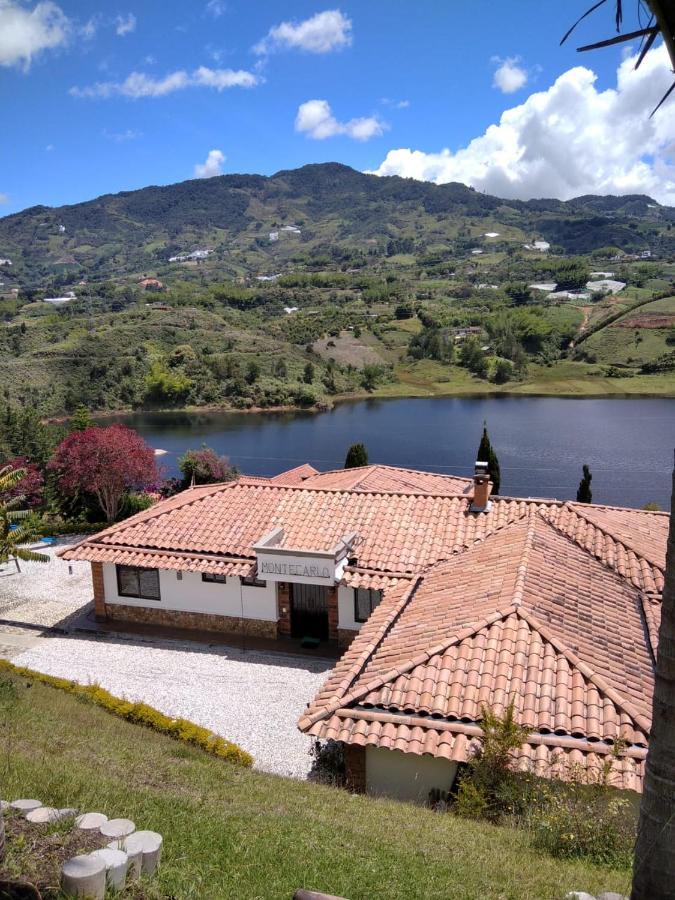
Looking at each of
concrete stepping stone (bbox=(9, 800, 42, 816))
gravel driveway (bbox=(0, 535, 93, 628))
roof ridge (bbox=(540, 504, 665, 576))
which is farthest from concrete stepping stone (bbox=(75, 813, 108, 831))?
gravel driveway (bbox=(0, 535, 93, 628))

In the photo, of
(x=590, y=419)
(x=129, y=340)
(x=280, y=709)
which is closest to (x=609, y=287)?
(x=590, y=419)

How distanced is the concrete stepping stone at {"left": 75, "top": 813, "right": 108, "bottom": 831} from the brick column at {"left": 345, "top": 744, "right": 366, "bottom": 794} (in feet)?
16.9

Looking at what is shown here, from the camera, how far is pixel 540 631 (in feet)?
33.6

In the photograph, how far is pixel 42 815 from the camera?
471cm

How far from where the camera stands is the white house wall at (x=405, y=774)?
897 centimetres

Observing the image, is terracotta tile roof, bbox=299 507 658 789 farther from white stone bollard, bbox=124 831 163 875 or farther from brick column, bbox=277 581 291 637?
white stone bollard, bbox=124 831 163 875

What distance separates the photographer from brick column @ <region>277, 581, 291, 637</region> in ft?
51.1

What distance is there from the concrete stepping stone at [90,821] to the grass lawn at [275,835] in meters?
0.49

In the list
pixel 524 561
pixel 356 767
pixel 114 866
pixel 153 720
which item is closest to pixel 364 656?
pixel 356 767

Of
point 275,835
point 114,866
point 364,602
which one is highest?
point 114,866

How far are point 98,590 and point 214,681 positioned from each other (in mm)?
4740

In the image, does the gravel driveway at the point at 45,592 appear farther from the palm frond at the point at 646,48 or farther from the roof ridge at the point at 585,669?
the palm frond at the point at 646,48

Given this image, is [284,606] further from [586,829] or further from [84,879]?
[84,879]

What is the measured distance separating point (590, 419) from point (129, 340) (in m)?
63.7
